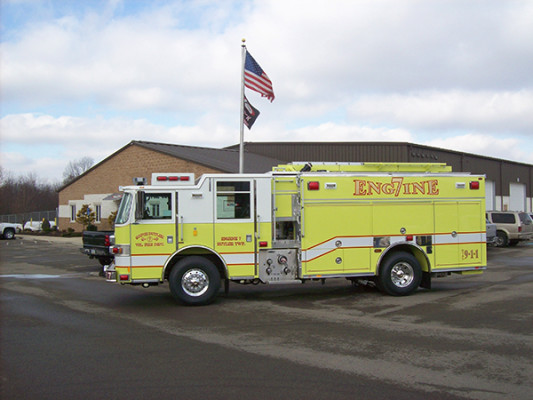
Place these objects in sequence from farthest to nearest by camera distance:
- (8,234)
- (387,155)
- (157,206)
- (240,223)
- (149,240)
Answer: (8,234) → (387,155) → (240,223) → (157,206) → (149,240)

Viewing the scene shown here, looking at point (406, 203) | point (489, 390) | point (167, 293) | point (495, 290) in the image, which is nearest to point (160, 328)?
point (167, 293)

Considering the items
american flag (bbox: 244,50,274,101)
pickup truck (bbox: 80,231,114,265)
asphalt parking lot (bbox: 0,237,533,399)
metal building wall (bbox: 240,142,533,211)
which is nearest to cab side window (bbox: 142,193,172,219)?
asphalt parking lot (bbox: 0,237,533,399)

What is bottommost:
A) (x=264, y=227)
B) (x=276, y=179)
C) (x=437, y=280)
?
(x=437, y=280)

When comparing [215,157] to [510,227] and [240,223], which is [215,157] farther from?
[240,223]

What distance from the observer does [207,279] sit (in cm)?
1022

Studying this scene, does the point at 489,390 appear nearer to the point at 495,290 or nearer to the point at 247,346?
the point at 247,346

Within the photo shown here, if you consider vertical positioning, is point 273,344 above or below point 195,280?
below

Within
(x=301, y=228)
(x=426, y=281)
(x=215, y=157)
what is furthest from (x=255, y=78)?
(x=215, y=157)

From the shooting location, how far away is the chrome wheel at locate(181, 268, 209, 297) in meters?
10.1

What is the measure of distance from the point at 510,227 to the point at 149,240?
2162 cm

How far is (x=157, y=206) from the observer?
33.5 ft

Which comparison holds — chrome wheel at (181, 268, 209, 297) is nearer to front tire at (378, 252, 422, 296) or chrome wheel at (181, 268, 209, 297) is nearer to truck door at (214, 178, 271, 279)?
truck door at (214, 178, 271, 279)

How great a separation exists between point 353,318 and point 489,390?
149 inches

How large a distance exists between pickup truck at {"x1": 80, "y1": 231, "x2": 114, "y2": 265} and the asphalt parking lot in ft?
9.37
